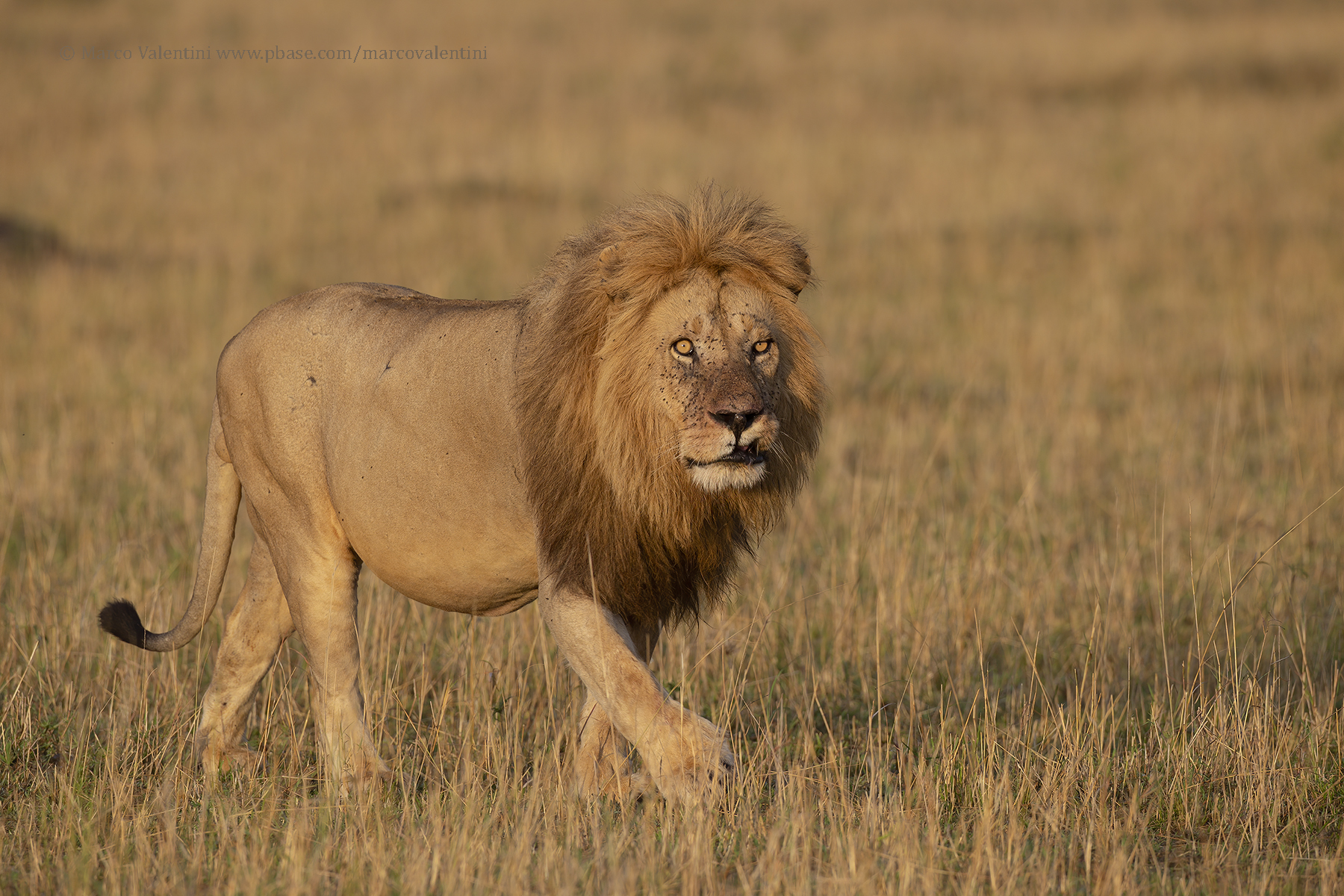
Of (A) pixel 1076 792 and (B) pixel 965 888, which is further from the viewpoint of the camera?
(A) pixel 1076 792

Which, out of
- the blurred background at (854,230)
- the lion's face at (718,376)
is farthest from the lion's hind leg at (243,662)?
the lion's face at (718,376)

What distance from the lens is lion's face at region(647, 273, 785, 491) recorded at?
11.3 feet

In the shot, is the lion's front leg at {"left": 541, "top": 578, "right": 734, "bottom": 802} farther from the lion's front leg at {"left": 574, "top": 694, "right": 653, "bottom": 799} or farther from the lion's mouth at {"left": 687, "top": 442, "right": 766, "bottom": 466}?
the lion's mouth at {"left": 687, "top": 442, "right": 766, "bottom": 466}

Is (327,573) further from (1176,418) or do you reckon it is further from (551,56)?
(551,56)

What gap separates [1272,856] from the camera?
3627mm

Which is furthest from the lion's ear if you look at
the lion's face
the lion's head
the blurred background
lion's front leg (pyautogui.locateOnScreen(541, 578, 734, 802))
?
the blurred background

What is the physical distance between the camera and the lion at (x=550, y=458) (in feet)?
11.8

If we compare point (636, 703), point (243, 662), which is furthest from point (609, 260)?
point (243, 662)

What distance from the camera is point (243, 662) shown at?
4.61m

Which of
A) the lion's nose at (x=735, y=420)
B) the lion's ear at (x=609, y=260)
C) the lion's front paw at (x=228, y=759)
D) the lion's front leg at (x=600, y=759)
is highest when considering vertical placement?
the lion's ear at (x=609, y=260)

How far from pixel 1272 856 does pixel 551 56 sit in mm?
21467

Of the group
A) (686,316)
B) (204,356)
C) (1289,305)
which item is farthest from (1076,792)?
(1289,305)

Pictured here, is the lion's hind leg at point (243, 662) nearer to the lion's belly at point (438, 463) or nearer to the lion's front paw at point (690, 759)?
the lion's belly at point (438, 463)

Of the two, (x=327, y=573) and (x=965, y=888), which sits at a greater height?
(x=327, y=573)
